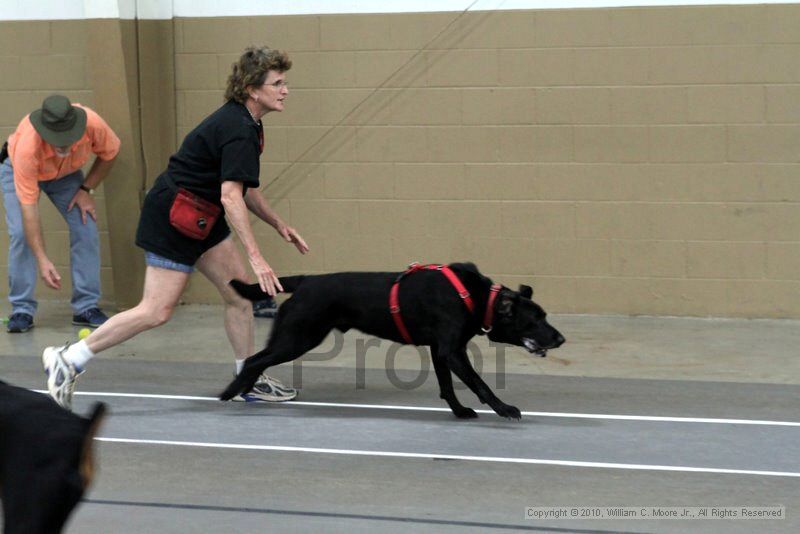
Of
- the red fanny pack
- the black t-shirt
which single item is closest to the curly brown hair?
the black t-shirt

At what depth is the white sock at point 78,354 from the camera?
6551mm

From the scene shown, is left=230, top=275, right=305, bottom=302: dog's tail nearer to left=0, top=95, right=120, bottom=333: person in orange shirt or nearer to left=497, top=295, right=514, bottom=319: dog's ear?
left=497, top=295, right=514, bottom=319: dog's ear

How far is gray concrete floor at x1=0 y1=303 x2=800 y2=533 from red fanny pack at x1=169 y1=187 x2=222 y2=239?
0.99 metres

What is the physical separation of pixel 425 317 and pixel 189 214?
135 centimetres

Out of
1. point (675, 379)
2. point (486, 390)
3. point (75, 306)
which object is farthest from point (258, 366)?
point (75, 306)

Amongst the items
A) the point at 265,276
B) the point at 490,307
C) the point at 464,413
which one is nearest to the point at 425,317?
the point at 490,307

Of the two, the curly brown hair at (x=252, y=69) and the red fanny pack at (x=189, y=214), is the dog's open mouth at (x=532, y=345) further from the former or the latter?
the curly brown hair at (x=252, y=69)

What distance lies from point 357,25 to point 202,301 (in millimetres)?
2591

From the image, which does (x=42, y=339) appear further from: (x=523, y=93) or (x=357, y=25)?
(x=523, y=93)

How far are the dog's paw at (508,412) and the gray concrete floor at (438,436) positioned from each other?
0.21 ft

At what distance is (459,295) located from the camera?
652 centimetres

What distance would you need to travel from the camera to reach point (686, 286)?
9.57m

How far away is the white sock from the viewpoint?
21.5ft

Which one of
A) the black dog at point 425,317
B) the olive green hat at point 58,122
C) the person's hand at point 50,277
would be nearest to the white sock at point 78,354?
the black dog at point 425,317
